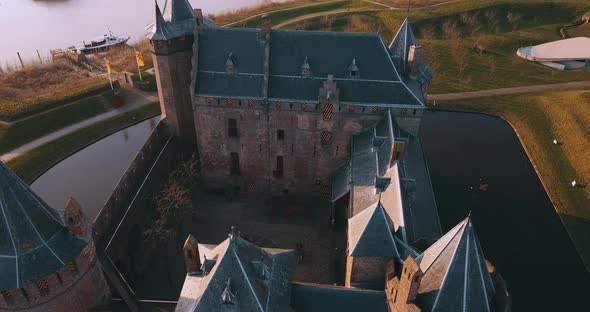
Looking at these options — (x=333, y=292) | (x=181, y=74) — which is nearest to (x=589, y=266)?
→ (x=333, y=292)

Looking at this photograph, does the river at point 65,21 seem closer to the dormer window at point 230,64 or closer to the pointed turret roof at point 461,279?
the dormer window at point 230,64

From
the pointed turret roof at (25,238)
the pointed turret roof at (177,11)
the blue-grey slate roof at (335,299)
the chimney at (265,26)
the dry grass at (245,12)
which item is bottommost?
the blue-grey slate roof at (335,299)

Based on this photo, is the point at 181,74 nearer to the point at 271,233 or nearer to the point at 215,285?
the point at 271,233

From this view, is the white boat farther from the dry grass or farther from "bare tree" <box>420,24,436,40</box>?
"bare tree" <box>420,24,436,40</box>

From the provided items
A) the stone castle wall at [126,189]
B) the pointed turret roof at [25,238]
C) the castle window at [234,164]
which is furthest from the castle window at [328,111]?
the pointed turret roof at [25,238]

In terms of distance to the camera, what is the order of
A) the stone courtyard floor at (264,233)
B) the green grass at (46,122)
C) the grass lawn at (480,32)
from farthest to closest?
the grass lawn at (480,32)
the green grass at (46,122)
the stone courtyard floor at (264,233)

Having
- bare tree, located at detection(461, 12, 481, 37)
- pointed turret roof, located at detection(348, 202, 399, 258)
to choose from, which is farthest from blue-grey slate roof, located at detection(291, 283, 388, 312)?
bare tree, located at detection(461, 12, 481, 37)
